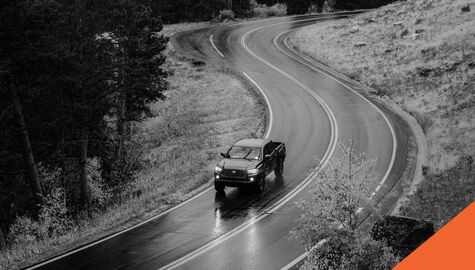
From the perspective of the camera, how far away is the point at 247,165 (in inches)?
797

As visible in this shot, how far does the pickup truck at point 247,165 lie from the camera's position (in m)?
20.1

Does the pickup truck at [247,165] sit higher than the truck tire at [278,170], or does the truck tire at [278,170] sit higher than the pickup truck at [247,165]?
the pickup truck at [247,165]

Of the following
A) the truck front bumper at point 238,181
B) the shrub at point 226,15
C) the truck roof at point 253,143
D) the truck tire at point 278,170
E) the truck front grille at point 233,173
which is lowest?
the truck tire at point 278,170

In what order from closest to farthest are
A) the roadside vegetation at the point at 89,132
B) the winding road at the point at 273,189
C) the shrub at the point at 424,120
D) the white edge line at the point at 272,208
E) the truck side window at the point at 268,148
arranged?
1. the white edge line at the point at 272,208
2. the winding road at the point at 273,189
3. the roadside vegetation at the point at 89,132
4. the truck side window at the point at 268,148
5. the shrub at the point at 424,120

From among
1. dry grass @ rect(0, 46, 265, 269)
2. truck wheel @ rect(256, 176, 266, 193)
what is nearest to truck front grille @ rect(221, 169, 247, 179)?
truck wheel @ rect(256, 176, 266, 193)

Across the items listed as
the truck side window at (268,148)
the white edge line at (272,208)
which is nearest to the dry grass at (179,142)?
the truck side window at (268,148)

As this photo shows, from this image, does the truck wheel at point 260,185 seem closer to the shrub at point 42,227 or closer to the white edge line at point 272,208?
the white edge line at point 272,208

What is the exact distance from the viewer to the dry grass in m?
17.8

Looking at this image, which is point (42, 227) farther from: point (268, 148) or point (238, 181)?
point (268, 148)

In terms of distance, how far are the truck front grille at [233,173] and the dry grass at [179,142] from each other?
2.19 m

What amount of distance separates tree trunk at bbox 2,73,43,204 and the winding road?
24.1ft

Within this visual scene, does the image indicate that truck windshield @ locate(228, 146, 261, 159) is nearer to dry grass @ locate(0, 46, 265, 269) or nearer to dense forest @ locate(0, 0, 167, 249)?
dry grass @ locate(0, 46, 265, 269)

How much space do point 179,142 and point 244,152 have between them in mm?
13156

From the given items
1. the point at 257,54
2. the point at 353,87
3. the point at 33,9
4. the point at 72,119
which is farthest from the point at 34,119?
the point at 257,54
